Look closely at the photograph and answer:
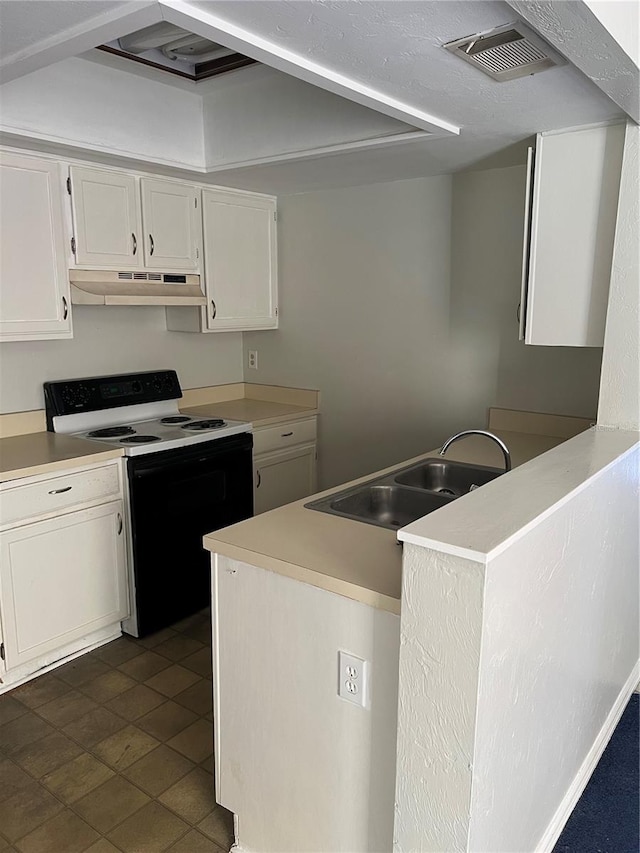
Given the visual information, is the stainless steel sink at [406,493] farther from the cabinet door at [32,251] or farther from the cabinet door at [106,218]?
the cabinet door at [106,218]

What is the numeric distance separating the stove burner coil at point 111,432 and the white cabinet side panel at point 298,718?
158cm

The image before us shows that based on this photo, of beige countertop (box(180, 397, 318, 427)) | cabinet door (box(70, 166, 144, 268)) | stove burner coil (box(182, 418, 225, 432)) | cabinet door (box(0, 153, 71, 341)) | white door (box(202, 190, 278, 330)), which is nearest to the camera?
cabinet door (box(0, 153, 71, 341))

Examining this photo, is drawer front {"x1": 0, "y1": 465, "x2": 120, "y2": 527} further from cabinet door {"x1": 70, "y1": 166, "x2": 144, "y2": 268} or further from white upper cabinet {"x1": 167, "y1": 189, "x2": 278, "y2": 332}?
white upper cabinet {"x1": 167, "y1": 189, "x2": 278, "y2": 332}

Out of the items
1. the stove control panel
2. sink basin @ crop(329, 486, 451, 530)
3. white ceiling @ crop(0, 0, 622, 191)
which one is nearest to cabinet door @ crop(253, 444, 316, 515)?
the stove control panel

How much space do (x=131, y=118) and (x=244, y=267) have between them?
44.2 inches

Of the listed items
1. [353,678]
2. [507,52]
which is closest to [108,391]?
[353,678]

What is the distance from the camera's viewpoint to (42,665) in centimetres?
281

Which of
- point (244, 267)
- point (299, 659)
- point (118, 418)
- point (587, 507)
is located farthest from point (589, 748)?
point (244, 267)

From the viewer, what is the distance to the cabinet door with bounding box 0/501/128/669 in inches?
102

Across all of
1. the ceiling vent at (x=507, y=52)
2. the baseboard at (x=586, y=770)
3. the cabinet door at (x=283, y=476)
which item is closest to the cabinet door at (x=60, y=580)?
the cabinet door at (x=283, y=476)

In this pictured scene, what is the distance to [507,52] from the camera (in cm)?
166

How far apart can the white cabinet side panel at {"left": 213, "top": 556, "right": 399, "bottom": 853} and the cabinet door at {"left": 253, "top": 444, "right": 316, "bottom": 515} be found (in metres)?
1.86

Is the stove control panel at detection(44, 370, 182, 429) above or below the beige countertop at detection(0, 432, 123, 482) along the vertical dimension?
above

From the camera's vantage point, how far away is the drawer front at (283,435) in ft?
11.9
